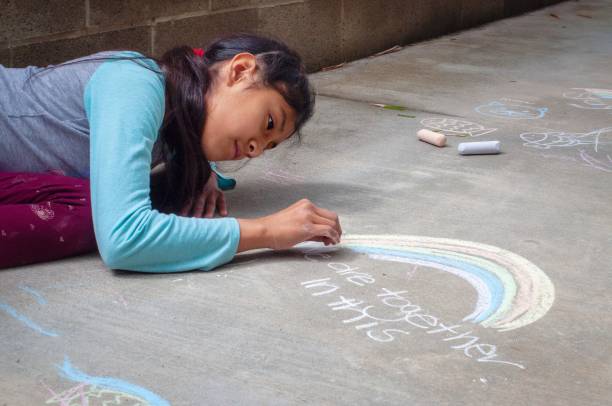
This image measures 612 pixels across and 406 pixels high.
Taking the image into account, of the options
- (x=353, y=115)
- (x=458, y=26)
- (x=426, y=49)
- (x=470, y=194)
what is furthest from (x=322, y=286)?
(x=458, y=26)

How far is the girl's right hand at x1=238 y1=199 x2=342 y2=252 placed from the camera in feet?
7.48

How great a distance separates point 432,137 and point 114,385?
224 cm

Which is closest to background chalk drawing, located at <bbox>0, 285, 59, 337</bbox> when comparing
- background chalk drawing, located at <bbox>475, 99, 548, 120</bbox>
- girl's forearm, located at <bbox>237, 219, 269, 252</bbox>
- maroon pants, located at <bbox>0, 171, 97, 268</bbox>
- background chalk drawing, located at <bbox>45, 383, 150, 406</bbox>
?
maroon pants, located at <bbox>0, 171, 97, 268</bbox>

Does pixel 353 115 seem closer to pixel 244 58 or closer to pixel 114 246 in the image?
pixel 244 58

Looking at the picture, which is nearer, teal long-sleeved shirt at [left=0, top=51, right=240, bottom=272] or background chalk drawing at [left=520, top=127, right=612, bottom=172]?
teal long-sleeved shirt at [left=0, top=51, right=240, bottom=272]

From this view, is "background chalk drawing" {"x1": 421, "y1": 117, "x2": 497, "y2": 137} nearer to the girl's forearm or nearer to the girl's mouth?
the girl's mouth

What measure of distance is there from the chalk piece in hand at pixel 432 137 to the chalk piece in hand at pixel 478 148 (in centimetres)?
11

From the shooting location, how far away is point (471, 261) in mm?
2484

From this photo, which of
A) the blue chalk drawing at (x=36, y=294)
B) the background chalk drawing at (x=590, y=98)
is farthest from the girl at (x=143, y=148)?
the background chalk drawing at (x=590, y=98)

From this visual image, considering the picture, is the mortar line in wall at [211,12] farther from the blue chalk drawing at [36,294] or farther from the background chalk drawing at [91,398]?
the background chalk drawing at [91,398]

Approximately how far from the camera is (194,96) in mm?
2375

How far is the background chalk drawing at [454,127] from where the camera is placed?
394 cm

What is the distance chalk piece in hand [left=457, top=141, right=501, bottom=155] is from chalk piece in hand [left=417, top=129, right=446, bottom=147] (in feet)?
0.37

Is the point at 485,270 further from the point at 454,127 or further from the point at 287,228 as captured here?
the point at 454,127
